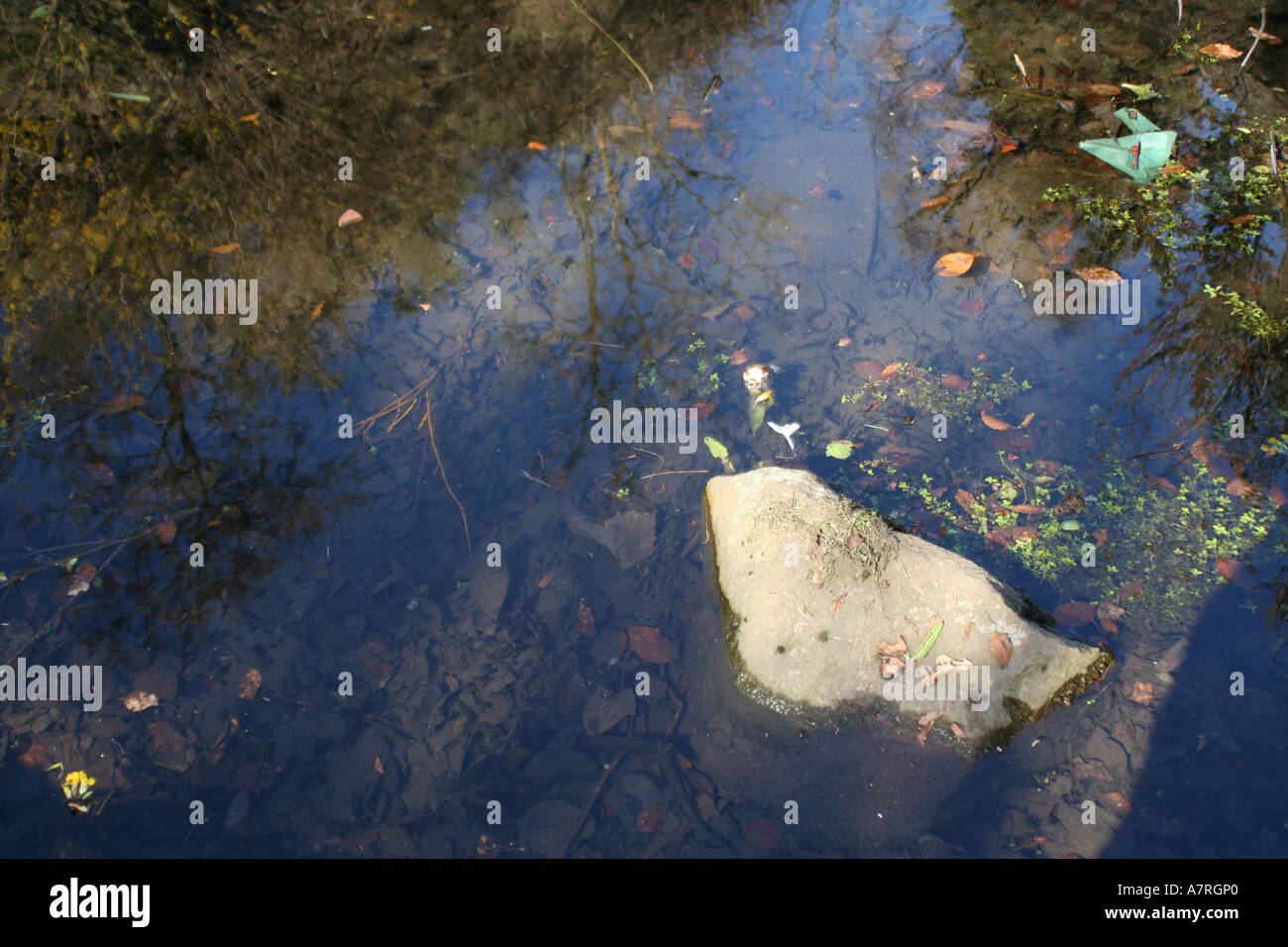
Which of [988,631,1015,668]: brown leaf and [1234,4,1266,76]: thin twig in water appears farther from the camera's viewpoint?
[1234,4,1266,76]: thin twig in water

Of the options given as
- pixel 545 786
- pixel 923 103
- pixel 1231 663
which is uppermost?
pixel 923 103

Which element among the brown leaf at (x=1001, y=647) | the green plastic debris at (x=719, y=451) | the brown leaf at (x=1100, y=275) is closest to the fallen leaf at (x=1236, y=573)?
the brown leaf at (x=1001, y=647)

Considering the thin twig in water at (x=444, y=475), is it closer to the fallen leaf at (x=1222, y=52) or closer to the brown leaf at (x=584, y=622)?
the brown leaf at (x=584, y=622)

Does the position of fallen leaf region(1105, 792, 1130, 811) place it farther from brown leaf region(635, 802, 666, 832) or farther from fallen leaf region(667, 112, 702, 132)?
fallen leaf region(667, 112, 702, 132)

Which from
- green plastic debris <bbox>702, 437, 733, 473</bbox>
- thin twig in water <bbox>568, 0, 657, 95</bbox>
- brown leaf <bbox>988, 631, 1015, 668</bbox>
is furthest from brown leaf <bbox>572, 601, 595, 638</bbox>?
thin twig in water <bbox>568, 0, 657, 95</bbox>

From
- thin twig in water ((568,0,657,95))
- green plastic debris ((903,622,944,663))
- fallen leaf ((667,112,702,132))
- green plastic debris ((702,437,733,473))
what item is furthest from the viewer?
thin twig in water ((568,0,657,95))

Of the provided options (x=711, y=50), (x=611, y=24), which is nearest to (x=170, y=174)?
(x=611, y=24)
